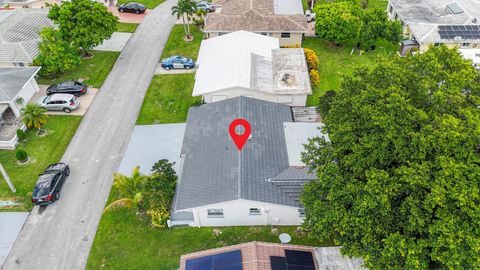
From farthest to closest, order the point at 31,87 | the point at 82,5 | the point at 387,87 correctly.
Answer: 1. the point at 82,5
2. the point at 31,87
3. the point at 387,87

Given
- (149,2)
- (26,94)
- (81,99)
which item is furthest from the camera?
(149,2)

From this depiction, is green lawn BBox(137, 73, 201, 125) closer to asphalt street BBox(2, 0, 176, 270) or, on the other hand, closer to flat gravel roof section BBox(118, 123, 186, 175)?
asphalt street BBox(2, 0, 176, 270)

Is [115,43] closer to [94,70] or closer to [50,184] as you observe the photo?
[94,70]

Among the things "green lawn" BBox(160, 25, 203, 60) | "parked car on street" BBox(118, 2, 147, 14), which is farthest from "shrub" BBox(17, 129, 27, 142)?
"parked car on street" BBox(118, 2, 147, 14)

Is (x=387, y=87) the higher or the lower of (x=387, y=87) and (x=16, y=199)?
the higher

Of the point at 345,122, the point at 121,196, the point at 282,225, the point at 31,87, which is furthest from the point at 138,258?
the point at 31,87

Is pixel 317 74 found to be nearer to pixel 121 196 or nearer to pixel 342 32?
pixel 342 32

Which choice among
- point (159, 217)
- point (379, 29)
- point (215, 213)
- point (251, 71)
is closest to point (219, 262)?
point (215, 213)
